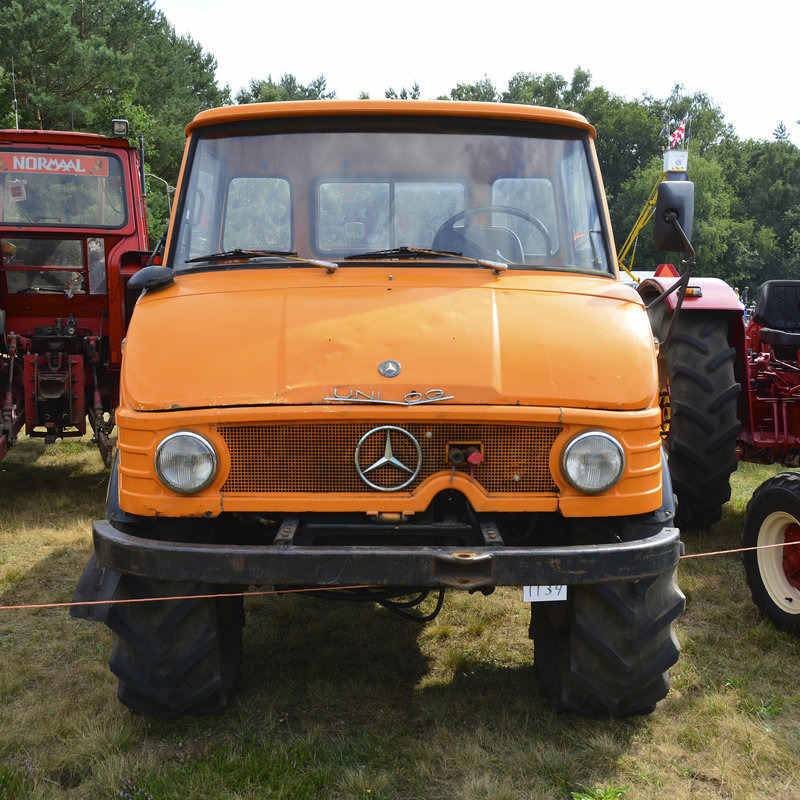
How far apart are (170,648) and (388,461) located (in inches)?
41.9

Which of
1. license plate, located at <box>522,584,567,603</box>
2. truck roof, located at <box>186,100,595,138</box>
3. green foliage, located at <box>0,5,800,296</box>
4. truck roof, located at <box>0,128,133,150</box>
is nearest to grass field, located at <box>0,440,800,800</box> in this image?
license plate, located at <box>522,584,567,603</box>

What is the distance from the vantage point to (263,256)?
3.67m

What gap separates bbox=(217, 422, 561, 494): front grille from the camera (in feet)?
9.64

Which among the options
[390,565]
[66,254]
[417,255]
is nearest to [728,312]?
[417,255]

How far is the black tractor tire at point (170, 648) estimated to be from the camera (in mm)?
3098

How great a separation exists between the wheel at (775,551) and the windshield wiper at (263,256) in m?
2.44

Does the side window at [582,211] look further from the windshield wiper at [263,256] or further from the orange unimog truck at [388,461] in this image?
the windshield wiper at [263,256]

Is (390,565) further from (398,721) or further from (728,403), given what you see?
(728,403)

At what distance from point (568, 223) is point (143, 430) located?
2.02 meters

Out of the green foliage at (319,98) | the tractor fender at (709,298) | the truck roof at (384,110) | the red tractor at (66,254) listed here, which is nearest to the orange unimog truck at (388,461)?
the truck roof at (384,110)

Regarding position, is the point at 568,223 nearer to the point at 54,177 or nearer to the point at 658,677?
the point at 658,677

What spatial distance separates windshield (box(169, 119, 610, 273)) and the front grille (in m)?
1.13

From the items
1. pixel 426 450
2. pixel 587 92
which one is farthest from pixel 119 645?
pixel 587 92

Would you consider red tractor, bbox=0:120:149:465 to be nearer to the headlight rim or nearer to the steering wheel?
the steering wheel
